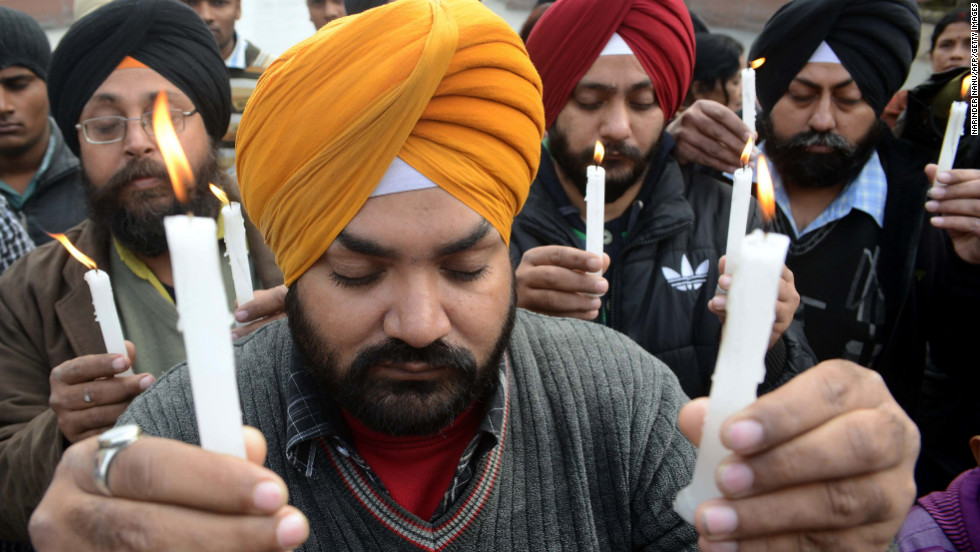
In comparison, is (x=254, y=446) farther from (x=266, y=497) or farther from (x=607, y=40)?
(x=607, y=40)

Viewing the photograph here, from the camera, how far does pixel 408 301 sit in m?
1.73

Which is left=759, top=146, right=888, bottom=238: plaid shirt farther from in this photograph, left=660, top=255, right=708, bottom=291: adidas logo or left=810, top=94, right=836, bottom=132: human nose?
left=660, top=255, right=708, bottom=291: adidas logo

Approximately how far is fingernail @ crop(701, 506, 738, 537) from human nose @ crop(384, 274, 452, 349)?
0.85 meters

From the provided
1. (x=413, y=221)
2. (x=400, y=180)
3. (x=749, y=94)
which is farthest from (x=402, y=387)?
(x=749, y=94)

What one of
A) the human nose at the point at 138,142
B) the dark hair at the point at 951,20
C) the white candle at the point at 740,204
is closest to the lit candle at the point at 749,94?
the white candle at the point at 740,204

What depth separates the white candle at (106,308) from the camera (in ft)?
6.14

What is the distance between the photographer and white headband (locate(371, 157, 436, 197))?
1.80m

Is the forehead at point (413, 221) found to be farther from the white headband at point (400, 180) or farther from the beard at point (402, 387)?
the beard at point (402, 387)

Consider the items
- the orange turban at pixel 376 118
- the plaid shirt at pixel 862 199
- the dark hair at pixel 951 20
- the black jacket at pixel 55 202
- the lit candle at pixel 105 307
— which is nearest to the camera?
the orange turban at pixel 376 118

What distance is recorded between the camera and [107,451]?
104 centimetres

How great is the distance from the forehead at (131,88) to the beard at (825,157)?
304 centimetres

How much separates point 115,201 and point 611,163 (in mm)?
2174

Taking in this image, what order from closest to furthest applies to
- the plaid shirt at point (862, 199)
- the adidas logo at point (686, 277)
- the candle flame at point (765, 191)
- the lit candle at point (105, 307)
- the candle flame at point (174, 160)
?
the candle flame at point (174, 160) < the candle flame at point (765, 191) < the lit candle at point (105, 307) < the adidas logo at point (686, 277) < the plaid shirt at point (862, 199)

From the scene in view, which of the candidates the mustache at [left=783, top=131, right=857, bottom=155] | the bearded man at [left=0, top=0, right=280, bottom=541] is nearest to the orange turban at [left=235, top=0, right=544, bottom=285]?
the bearded man at [left=0, top=0, right=280, bottom=541]
